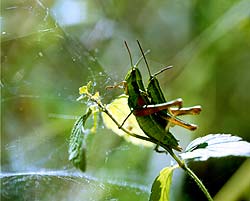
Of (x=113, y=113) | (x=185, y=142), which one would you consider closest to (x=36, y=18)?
(x=113, y=113)

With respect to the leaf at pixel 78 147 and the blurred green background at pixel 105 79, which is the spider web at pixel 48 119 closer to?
the blurred green background at pixel 105 79

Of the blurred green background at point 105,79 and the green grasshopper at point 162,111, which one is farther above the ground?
the blurred green background at point 105,79

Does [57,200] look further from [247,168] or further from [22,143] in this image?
[247,168]

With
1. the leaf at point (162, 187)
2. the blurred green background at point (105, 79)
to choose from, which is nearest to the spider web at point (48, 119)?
the blurred green background at point (105, 79)

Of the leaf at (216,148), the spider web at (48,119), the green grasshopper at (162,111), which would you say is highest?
the spider web at (48,119)

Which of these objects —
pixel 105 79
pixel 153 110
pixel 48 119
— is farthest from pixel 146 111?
pixel 48 119

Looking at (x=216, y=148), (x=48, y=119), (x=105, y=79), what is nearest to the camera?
(x=216, y=148)

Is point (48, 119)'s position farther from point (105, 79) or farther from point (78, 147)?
point (78, 147)
